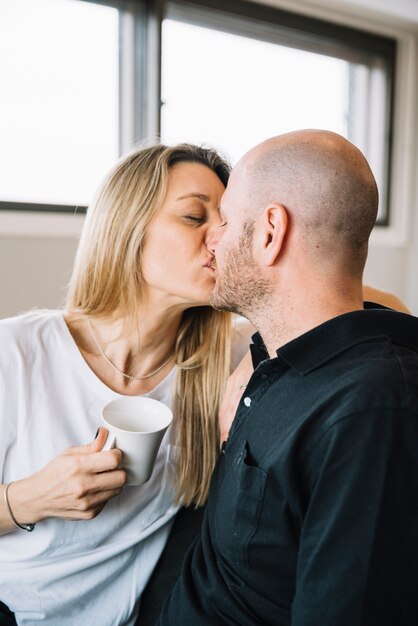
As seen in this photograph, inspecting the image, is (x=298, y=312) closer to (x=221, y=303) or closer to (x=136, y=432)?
(x=221, y=303)

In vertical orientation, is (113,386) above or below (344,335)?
below

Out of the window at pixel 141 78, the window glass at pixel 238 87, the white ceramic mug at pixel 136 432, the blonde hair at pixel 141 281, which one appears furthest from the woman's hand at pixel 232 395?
the window glass at pixel 238 87

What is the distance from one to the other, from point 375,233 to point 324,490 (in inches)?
109

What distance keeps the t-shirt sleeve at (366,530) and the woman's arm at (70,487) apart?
39 centimetres

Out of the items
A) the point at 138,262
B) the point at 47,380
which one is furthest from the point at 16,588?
the point at 138,262

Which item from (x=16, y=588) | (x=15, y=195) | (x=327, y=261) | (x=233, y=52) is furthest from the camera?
(x=233, y=52)

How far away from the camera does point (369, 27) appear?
3148 mm

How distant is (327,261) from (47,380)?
0.62 metres

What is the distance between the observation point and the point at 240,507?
2.76ft

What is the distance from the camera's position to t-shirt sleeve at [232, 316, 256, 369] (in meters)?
1.50

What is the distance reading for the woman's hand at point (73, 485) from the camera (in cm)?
97

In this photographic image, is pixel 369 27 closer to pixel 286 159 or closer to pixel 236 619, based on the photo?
pixel 286 159

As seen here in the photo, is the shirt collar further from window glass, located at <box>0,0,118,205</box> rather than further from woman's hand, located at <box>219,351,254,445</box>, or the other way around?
window glass, located at <box>0,0,118,205</box>

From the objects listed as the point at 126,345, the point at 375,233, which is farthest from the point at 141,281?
the point at 375,233
